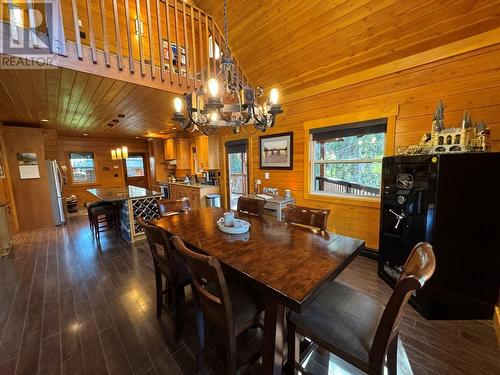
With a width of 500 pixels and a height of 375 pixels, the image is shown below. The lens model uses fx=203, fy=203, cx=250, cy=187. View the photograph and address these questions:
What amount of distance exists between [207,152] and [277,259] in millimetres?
4527

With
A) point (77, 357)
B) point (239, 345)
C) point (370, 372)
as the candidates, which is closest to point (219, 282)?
point (370, 372)

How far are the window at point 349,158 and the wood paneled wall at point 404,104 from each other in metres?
0.20

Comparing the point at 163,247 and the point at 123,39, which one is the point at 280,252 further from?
the point at 123,39

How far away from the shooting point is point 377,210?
282 cm

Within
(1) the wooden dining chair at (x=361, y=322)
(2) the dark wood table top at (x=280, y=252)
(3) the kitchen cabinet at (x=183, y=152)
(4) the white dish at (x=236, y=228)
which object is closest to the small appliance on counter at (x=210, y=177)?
(3) the kitchen cabinet at (x=183, y=152)

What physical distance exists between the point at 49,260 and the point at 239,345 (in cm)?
340

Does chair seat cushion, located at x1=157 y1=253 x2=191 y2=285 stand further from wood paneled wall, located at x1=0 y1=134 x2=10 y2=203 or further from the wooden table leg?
wood paneled wall, located at x1=0 y1=134 x2=10 y2=203

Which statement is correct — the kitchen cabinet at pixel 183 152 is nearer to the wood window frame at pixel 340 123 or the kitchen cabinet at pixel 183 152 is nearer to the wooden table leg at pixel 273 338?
the wood window frame at pixel 340 123

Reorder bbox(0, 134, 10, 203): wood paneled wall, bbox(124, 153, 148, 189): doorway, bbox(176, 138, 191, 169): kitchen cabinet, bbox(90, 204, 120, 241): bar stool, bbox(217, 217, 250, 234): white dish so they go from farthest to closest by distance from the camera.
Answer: bbox(124, 153, 148, 189): doorway → bbox(176, 138, 191, 169): kitchen cabinet → bbox(0, 134, 10, 203): wood paneled wall → bbox(90, 204, 120, 241): bar stool → bbox(217, 217, 250, 234): white dish

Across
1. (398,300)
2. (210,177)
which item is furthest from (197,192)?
(398,300)

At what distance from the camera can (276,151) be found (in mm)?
3955

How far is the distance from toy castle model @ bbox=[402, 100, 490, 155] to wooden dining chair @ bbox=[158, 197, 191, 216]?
2828mm

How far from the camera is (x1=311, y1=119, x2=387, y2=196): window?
2879 mm

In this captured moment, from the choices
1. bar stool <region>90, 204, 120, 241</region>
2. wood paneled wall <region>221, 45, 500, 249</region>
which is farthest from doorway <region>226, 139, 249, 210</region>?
bar stool <region>90, 204, 120, 241</region>
